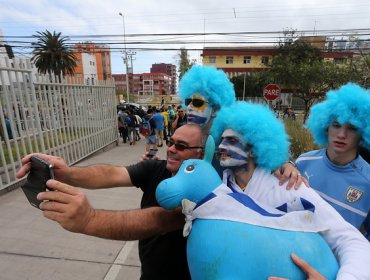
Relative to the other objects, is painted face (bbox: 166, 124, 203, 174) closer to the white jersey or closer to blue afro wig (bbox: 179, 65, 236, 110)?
the white jersey

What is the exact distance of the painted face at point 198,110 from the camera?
1991 millimetres

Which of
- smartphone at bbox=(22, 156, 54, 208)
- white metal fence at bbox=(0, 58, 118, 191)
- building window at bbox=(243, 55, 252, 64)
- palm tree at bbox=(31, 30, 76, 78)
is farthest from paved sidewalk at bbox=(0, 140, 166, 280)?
building window at bbox=(243, 55, 252, 64)

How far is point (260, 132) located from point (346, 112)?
35.5 inches

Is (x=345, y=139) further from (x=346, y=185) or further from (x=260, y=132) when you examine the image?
(x=260, y=132)

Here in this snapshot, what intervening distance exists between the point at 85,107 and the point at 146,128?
2.11 m

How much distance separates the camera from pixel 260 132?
4.31ft

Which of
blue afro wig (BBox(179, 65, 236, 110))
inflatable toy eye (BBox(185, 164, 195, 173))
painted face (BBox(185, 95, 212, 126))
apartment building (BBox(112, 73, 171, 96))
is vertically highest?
blue afro wig (BBox(179, 65, 236, 110))

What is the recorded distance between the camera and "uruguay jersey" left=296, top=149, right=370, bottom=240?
1641 millimetres

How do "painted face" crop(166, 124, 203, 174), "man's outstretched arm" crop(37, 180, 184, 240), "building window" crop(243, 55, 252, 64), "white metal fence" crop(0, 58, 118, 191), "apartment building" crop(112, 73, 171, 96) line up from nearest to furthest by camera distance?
"man's outstretched arm" crop(37, 180, 184, 240), "painted face" crop(166, 124, 203, 174), "white metal fence" crop(0, 58, 118, 191), "building window" crop(243, 55, 252, 64), "apartment building" crop(112, 73, 171, 96)

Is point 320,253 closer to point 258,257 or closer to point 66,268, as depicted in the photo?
point 258,257

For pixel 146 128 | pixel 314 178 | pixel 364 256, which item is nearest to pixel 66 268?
pixel 314 178

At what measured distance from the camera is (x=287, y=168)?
1324 mm

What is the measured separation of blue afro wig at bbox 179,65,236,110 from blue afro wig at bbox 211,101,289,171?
675mm

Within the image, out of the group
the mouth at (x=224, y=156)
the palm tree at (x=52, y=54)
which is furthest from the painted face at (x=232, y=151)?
the palm tree at (x=52, y=54)
